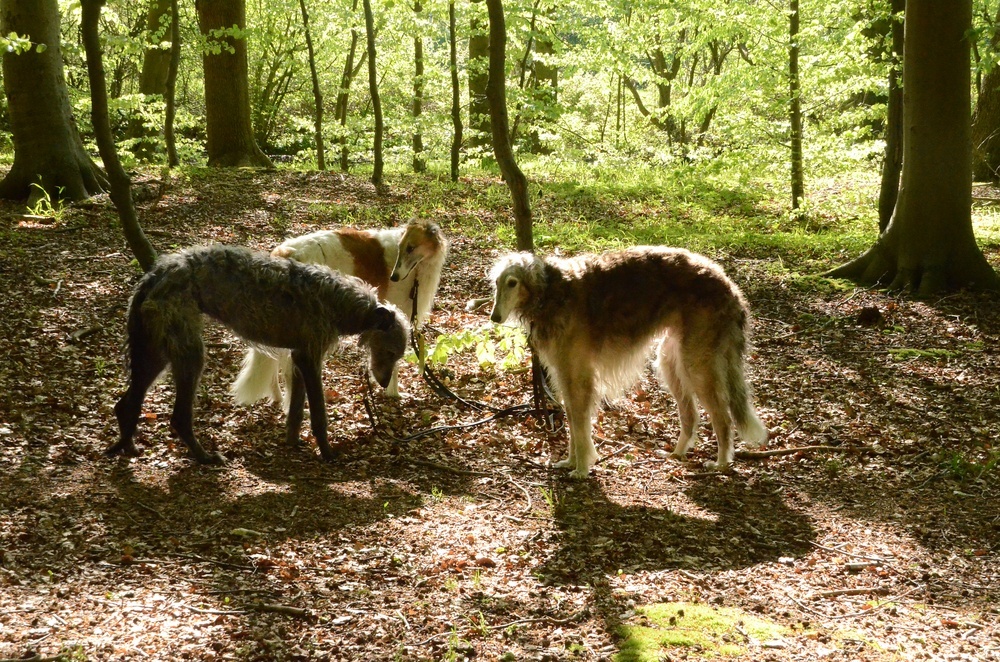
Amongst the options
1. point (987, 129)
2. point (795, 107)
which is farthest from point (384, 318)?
point (987, 129)

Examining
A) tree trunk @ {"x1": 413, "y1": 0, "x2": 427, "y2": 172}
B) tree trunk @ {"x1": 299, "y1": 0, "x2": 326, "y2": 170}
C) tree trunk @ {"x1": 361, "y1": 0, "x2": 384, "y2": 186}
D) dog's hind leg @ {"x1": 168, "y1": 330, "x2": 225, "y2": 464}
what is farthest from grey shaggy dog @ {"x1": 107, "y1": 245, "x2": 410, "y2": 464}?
→ tree trunk @ {"x1": 299, "y1": 0, "x2": 326, "y2": 170}

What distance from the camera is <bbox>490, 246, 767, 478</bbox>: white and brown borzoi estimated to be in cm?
599

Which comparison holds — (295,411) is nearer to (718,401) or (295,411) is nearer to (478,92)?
(718,401)

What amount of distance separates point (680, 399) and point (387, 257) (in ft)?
10.1

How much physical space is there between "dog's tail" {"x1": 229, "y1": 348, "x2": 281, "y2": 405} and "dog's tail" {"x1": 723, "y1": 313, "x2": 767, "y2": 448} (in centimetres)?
362

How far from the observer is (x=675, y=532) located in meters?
5.09

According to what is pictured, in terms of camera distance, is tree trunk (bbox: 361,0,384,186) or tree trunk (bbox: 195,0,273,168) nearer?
tree trunk (bbox: 361,0,384,186)

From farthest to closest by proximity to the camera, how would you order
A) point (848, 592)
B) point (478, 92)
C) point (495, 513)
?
point (478, 92)
point (495, 513)
point (848, 592)

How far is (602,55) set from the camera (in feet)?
54.2

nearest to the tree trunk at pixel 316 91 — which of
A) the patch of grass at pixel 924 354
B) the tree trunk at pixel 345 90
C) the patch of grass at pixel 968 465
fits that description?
the tree trunk at pixel 345 90

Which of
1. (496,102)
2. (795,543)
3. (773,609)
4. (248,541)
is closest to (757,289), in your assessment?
(496,102)

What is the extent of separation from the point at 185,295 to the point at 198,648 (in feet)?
9.39

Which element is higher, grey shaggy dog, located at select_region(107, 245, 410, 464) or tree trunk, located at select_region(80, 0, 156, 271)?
tree trunk, located at select_region(80, 0, 156, 271)

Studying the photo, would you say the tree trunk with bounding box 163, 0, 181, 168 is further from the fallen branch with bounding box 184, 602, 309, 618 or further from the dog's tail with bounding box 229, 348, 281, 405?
the fallen branch with bounding box 184, 602, 309, 618
